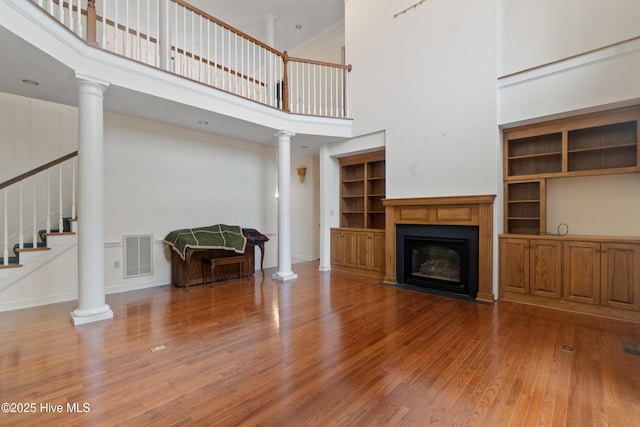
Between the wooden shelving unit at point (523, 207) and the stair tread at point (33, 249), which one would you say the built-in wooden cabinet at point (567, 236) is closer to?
the wooden shelving unit at point (523, 207)

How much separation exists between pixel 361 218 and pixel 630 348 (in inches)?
173

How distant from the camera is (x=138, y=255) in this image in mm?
4629

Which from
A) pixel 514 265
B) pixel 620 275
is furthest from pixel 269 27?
pixel 620 275

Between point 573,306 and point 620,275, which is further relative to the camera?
point 573,306

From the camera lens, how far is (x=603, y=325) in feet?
10.2

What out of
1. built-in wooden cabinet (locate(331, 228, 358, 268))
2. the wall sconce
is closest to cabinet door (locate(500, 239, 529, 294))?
built-in wooden cabinet (locate(331, 228, 358, 268))

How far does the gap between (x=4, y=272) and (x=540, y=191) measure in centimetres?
697

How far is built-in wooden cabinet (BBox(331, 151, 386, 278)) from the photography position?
5520 mm

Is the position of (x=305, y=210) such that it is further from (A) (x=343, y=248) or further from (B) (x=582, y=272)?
(B) (x=582, y=272)

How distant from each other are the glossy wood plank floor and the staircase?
0.41 m

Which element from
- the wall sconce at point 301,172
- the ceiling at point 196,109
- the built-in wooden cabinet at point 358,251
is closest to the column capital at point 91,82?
the ceiling at point 196,109

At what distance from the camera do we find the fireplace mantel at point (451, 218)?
156 inches

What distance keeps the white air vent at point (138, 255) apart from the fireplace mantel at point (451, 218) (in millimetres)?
4049

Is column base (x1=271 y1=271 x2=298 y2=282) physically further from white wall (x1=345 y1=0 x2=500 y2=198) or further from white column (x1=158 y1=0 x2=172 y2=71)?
white column (x1=158 y1=0 x2=172 y2=71)
